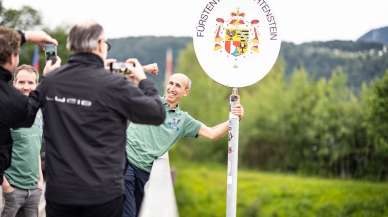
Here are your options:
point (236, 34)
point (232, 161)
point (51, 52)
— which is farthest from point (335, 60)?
point (51, 52)

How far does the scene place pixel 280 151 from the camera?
63.5 metres

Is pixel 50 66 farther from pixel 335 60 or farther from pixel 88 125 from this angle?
pixel 335 60

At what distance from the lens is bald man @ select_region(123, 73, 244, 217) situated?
4871 millimetres

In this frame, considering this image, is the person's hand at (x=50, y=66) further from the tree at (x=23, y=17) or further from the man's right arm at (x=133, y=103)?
the tree at (x=23, y=17)

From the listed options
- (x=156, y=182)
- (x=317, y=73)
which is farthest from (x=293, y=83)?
(x=156, y=182)

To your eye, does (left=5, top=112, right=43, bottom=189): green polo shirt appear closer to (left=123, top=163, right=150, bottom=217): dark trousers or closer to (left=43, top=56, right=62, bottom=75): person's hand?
(left=123, top=163, right=150, bottom=217): dark trousers

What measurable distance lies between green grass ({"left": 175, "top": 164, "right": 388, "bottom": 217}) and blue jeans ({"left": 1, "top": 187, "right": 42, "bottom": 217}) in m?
41.8

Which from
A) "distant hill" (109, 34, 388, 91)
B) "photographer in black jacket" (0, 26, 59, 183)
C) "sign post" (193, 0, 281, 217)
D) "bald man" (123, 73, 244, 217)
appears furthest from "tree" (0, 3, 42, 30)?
"photographer in black jacket" (0, 26, 59, 183)

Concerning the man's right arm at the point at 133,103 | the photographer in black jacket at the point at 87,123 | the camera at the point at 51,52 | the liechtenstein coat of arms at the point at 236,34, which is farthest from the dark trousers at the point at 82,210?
the liechtenstein coat of arms at the point at 236,34

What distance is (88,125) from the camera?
3.11 metres

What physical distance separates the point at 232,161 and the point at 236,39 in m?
0.83

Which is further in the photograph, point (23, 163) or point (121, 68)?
point (23, 163)

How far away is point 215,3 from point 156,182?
7.37ft

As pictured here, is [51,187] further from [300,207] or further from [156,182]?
[300,207]
